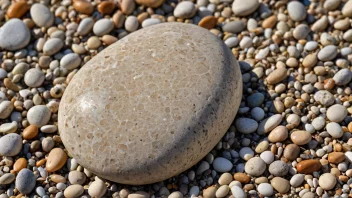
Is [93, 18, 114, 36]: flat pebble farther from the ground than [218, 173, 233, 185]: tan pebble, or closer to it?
farther from the ground

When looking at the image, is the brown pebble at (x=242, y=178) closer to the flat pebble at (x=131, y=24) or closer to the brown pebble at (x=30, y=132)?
the brown pebble at (x=30, y=132)

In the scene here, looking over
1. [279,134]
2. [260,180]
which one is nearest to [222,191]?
[260,180]

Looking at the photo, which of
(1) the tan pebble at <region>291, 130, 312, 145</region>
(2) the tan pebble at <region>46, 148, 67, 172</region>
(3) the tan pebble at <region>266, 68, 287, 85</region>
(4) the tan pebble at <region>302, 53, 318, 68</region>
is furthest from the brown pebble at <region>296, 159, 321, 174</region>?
(2) the tan pebble at <region>46, 148, 67, 172</region>

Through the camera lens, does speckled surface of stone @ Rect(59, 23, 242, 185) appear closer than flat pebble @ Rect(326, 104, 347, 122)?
Yes

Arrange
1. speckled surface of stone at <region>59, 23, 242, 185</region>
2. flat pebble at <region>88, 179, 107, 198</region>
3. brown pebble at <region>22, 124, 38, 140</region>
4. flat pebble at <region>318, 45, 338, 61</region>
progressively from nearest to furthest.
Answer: speckled surface of stone at <region>59, 23, 242, 185</region> → flat pebble at <region>88, 179, 107, 198</region> → brown pebble at <region>22, 124, 38, 140</region> → flat pebble at <region>318, 45, 338, 61</region>

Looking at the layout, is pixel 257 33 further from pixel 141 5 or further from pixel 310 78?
pixel 141 5

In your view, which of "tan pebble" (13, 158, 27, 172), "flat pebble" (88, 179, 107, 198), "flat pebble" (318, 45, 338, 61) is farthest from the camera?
"flat pebble" (318, 45, 338, 61)

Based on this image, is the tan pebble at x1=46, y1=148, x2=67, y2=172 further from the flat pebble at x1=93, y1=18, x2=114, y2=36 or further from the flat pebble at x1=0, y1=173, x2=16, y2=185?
the flat pebble at x1=93, y1=18, x2=114, y2=36

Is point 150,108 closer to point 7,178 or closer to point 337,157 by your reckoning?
point 7,178
